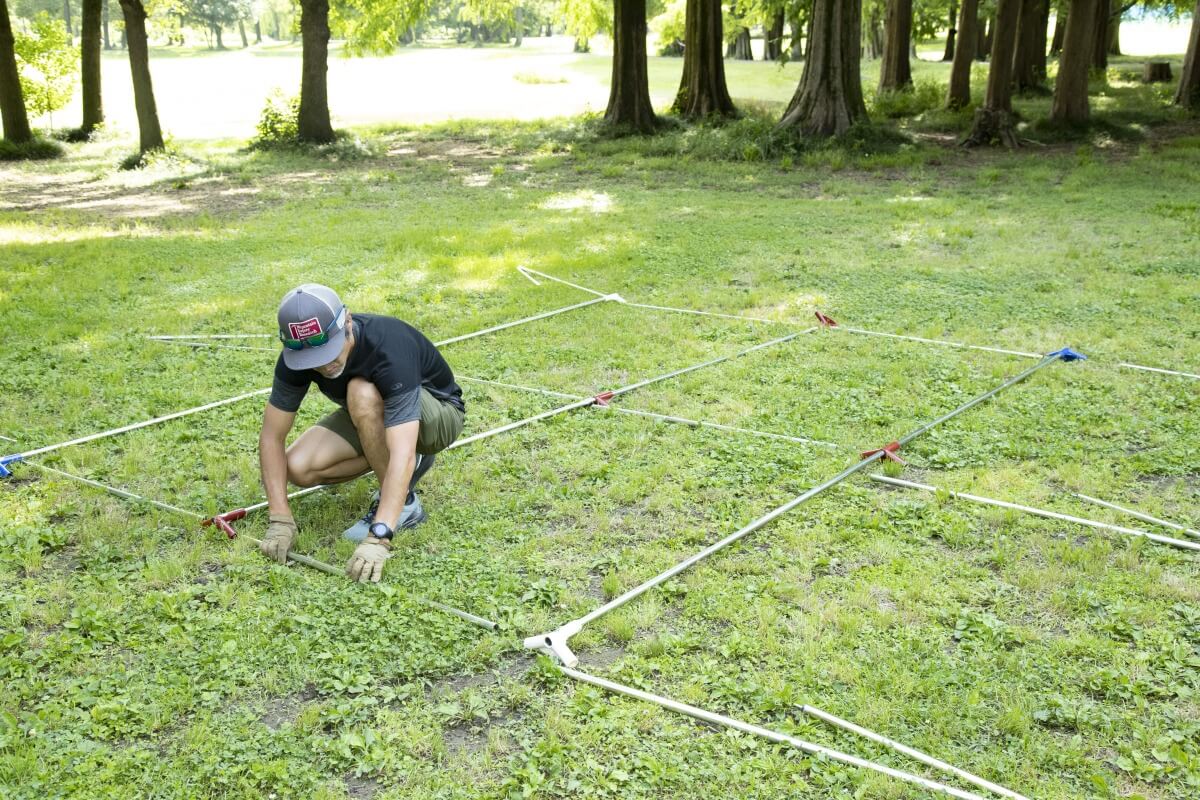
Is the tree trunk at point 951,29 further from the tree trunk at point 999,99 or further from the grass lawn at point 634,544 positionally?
the grass lawn at point 634,544

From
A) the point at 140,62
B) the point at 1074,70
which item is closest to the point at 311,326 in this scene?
the point at 140,62

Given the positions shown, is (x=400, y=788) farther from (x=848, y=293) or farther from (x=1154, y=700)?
(x=848, y=293)


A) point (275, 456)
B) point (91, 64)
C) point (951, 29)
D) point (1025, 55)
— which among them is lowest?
point (275, 456)

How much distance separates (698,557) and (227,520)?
2.11 meters

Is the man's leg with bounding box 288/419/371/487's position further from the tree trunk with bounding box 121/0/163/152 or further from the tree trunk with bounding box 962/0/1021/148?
the tree trunk with bounding box 962/0/1021/148

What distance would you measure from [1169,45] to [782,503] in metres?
49.9

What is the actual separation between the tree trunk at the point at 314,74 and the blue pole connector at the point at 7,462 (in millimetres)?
13664

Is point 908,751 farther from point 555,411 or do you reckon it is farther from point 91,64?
point 91,64

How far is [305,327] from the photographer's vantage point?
12.4 feet

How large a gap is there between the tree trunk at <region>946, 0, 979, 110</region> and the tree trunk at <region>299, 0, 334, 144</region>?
11637 millimetres

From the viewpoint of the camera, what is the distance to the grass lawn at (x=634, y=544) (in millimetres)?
3070

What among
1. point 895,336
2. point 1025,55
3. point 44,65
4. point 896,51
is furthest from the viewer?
point 1025,55

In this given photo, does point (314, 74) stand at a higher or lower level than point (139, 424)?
higher

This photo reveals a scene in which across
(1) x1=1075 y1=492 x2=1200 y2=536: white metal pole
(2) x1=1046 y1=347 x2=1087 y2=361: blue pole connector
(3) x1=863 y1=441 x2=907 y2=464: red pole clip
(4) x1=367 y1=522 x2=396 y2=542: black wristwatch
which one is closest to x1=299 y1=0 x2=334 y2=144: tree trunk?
(2) x1=1046 y1=347 x2=1087 y2=361: blue pole connector
